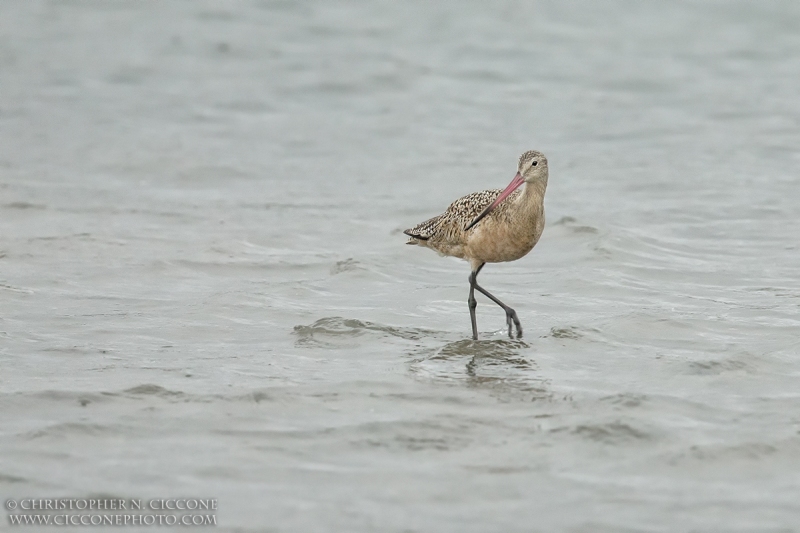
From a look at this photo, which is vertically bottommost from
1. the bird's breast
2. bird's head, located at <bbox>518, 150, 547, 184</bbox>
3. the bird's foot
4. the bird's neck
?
the bird's foot

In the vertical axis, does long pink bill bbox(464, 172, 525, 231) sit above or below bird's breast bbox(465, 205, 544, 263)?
above

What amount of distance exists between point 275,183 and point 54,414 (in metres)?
6.44

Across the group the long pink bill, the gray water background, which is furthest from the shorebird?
→ the gray water background

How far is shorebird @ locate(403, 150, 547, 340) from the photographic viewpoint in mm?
6926

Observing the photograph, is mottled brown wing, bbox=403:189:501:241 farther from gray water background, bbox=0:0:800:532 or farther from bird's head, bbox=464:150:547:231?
gray water background, bbox=0:0:800:532

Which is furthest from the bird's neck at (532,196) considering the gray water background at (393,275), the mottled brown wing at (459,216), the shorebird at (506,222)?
the gray water background at (393,275)

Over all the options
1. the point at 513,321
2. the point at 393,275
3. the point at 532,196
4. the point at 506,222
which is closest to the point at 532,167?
the point at 532,196

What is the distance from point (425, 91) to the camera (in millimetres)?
15633

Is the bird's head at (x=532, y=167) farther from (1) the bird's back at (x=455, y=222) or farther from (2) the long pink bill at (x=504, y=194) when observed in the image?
(1) the bird's back at (x=455, y=222)

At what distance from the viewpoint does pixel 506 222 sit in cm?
693

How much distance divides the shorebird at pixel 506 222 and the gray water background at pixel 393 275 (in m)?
0.45

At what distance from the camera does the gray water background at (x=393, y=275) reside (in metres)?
4.82

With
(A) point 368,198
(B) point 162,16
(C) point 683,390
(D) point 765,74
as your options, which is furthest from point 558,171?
(B) point 162,16

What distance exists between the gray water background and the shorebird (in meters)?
0.45
